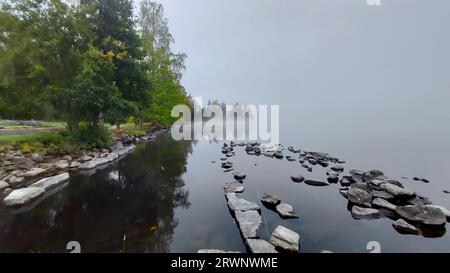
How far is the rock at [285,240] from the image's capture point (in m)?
4.23

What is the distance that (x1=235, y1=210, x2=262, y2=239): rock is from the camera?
481 centimetres

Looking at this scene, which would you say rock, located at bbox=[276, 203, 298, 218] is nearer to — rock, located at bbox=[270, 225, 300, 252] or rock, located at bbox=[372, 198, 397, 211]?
rock, located at bbox=[270, 225, 300, 252]

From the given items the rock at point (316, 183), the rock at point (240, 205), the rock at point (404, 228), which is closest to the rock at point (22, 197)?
the rock at point (240, 205)

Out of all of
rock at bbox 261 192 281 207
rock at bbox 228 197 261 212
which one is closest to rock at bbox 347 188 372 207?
rock at bbox 261 192 281 207

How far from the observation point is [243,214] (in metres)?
5.72

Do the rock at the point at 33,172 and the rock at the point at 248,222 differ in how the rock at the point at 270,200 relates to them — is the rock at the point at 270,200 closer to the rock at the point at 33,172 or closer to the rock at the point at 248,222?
the rock at the point at 248,222

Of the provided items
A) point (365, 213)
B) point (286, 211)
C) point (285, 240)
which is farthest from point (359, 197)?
point (285, 240)

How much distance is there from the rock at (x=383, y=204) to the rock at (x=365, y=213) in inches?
20.2

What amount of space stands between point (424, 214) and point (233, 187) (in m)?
6.24

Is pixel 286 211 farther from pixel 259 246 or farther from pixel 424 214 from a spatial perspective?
pixel 424 214

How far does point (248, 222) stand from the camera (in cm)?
524

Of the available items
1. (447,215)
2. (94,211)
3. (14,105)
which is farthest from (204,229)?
(14,105)
